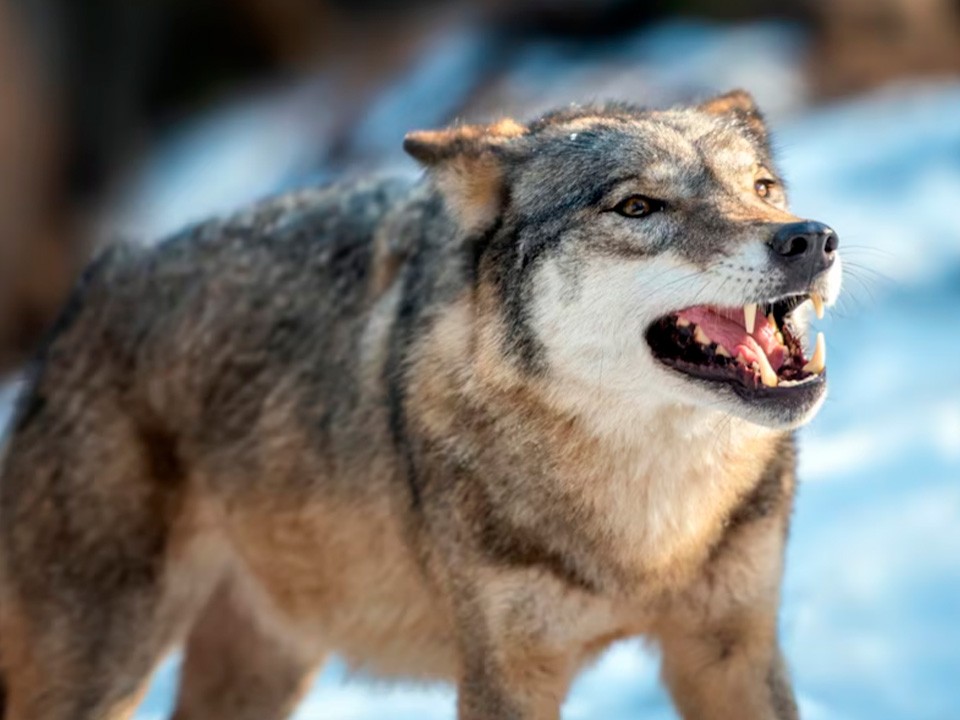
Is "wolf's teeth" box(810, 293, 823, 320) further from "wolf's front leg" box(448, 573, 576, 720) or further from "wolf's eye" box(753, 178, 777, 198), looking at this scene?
"wolf's front leg" box(448, 573, 576, 720)

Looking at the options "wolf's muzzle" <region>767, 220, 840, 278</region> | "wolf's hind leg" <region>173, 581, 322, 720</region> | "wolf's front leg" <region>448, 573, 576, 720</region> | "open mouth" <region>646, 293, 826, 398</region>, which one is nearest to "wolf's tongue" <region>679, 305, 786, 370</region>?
"open mouth" <region>646, 293, 826, 398</region>

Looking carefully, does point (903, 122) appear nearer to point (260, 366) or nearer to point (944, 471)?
point (944, 471)

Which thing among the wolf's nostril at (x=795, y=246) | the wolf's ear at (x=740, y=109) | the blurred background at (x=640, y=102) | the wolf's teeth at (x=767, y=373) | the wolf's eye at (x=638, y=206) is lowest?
the wolf's teeth at (x=767, y=373)

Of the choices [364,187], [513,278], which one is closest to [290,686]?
[364,187]

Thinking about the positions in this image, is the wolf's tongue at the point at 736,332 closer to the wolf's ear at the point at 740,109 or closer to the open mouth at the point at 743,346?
the open mouth at the point at 743,346

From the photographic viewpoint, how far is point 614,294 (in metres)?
4.09

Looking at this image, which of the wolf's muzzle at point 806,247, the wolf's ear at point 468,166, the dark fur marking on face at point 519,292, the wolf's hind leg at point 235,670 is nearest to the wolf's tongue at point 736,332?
the wolf's muzzle at point 806,247

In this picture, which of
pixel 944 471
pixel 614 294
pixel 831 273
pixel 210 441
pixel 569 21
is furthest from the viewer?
pixel 569 21

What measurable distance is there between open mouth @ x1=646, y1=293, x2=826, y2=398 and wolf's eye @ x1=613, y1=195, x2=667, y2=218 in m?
0.28

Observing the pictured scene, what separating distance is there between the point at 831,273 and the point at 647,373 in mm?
510

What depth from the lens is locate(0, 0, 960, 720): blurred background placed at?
6305 millimetres

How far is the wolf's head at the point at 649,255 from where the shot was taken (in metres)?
3.88

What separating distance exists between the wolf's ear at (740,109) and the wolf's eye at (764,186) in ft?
0.85

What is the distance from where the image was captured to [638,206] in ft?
13.7
